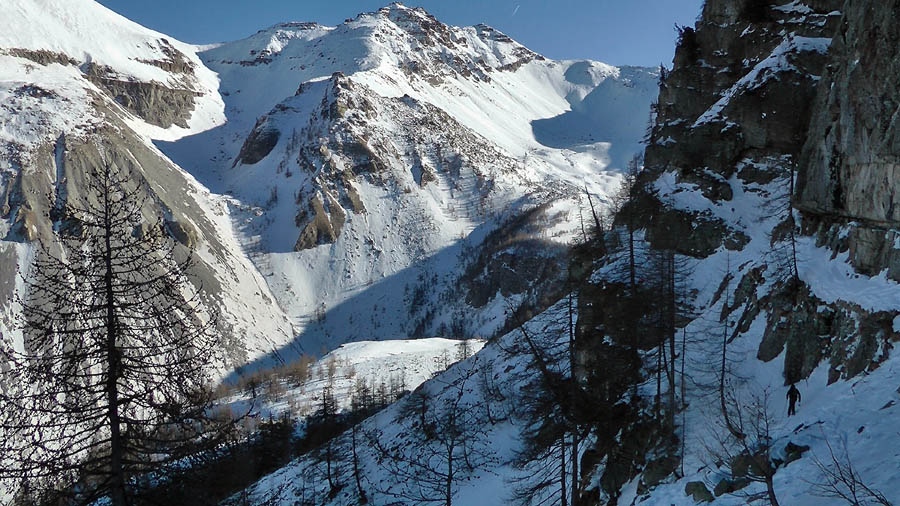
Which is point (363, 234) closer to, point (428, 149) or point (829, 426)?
point (428, 149)

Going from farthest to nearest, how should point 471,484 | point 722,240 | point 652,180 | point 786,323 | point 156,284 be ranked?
point 652,180
point 471,484
point 722,240
point 786,323
point 156,284

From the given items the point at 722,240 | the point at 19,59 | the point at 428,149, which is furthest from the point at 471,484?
the point at 19,59

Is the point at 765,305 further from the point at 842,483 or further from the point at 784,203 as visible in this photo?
the point at 842,483

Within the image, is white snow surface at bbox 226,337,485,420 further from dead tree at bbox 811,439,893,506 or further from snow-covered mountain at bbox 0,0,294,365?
dead tree at bbox 811,439,893,506

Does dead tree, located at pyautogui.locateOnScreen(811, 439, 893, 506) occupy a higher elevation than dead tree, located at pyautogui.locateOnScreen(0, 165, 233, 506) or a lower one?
lower

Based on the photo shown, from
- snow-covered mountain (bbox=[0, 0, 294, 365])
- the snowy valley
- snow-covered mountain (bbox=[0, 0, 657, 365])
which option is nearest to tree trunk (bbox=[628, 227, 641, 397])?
the snowy valley

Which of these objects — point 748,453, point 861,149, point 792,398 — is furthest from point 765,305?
point 748,453

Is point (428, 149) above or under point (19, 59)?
under

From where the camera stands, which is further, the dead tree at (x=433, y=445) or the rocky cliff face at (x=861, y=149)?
the dead tree at (x=433, y=445)

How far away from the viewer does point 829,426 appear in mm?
12359

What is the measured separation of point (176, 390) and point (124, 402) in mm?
827

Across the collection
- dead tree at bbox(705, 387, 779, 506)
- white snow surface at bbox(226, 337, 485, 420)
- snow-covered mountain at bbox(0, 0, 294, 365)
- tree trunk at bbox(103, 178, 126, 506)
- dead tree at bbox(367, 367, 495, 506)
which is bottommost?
white snow surface at bbox(226, 337, 485, 420)

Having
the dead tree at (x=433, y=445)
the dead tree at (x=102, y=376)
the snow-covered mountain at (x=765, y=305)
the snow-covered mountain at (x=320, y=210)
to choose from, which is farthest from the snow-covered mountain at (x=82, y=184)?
the dead tree at (x=102, y=376)

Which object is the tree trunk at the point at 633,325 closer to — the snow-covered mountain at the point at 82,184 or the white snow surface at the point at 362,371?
the white snow surface at the point at 362,371
